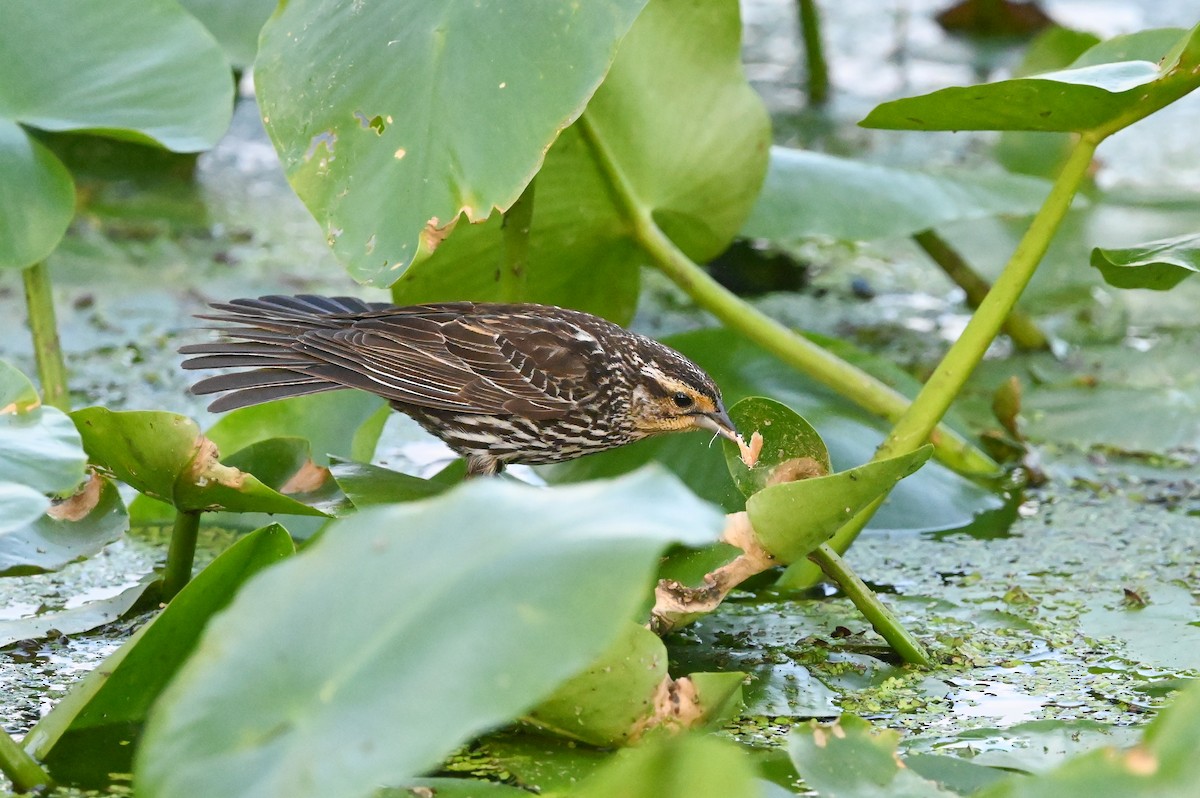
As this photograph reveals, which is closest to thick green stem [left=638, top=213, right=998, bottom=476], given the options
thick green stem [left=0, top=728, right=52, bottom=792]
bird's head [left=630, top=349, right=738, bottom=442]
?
bird's head [left=630, top=349, right=738, bottom=442]

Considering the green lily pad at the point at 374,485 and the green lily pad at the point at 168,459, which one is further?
the green lily pad at the point at 374,485

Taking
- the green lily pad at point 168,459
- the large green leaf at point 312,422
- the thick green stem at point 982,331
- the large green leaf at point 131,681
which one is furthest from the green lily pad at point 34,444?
the thick green stem at point 982,331

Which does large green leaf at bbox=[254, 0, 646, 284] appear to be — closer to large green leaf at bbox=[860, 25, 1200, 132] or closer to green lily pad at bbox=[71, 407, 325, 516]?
green lily pad at bbox=[71, 407, 325, 516]

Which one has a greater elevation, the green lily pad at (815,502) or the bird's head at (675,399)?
the green lily pad at (815,502)

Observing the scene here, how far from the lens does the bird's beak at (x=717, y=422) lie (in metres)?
3.64

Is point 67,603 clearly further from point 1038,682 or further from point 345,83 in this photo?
point 1038,682

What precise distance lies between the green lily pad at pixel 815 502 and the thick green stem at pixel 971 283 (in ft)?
8.73

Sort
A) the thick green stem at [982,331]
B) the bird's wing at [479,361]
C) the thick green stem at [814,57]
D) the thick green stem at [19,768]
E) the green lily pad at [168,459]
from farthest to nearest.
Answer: the thick green stem at [814,57]
the bird's wing at [479,361]
the thick green stem at [982,331]
the green lily pad at [168,459]
the thick green stem at [19,768]

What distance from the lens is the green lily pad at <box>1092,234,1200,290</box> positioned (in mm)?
3260

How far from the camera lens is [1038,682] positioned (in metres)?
3.11

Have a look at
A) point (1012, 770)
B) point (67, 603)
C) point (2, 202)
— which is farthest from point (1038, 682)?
point (2, 202)

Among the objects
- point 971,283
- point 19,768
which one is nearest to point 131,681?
point 19,768

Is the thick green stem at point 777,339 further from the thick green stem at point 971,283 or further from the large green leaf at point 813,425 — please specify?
the thick green stem at point 971,283

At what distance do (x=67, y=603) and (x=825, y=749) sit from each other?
193cm
